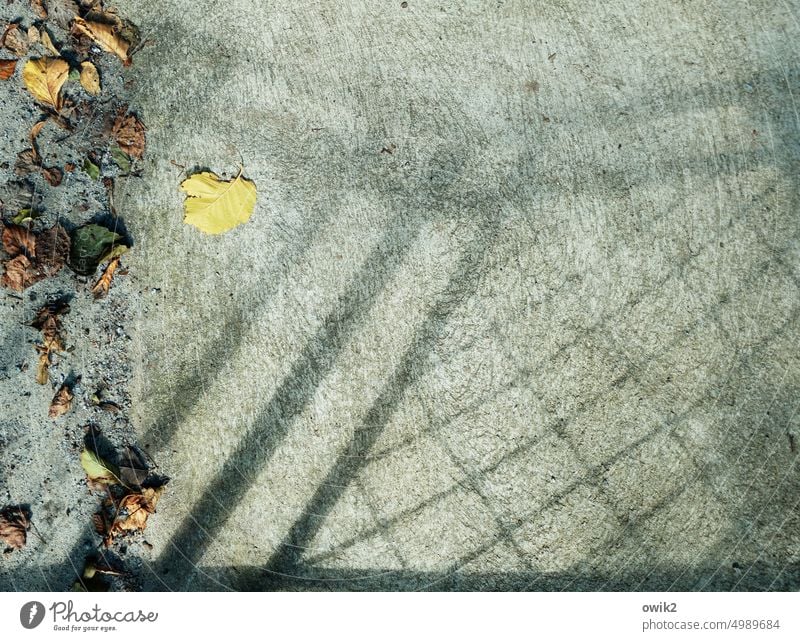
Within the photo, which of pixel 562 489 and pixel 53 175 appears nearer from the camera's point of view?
pixel 562 489

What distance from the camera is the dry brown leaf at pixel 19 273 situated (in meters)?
2.62

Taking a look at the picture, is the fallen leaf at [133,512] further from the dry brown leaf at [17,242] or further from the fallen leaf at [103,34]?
the fallen leaf at [103,34]

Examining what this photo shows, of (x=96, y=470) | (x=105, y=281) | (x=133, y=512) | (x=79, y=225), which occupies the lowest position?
(x=133, y=512)

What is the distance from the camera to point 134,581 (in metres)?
2.58

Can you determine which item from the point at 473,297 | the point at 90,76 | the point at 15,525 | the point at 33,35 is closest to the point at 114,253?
the point at 90,76

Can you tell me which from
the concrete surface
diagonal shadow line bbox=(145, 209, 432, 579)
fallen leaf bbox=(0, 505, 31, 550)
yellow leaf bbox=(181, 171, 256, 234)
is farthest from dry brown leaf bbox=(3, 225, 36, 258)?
diagonal shadow line bbox=(145, 209, 432, 579)

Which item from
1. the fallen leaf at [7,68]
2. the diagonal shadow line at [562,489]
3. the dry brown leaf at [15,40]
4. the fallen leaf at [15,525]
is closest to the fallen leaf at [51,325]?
the fallen leaf at [15,525]

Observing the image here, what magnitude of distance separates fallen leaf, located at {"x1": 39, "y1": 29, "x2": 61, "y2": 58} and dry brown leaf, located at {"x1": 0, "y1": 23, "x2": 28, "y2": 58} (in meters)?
0.08

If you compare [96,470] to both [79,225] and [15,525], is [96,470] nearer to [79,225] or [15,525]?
[15,525]

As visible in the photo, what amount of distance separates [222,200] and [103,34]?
0.96 meters

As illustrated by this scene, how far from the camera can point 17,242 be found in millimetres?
2633

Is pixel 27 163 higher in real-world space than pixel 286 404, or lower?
higher

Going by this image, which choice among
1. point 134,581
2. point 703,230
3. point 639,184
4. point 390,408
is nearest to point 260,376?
point 390,408
